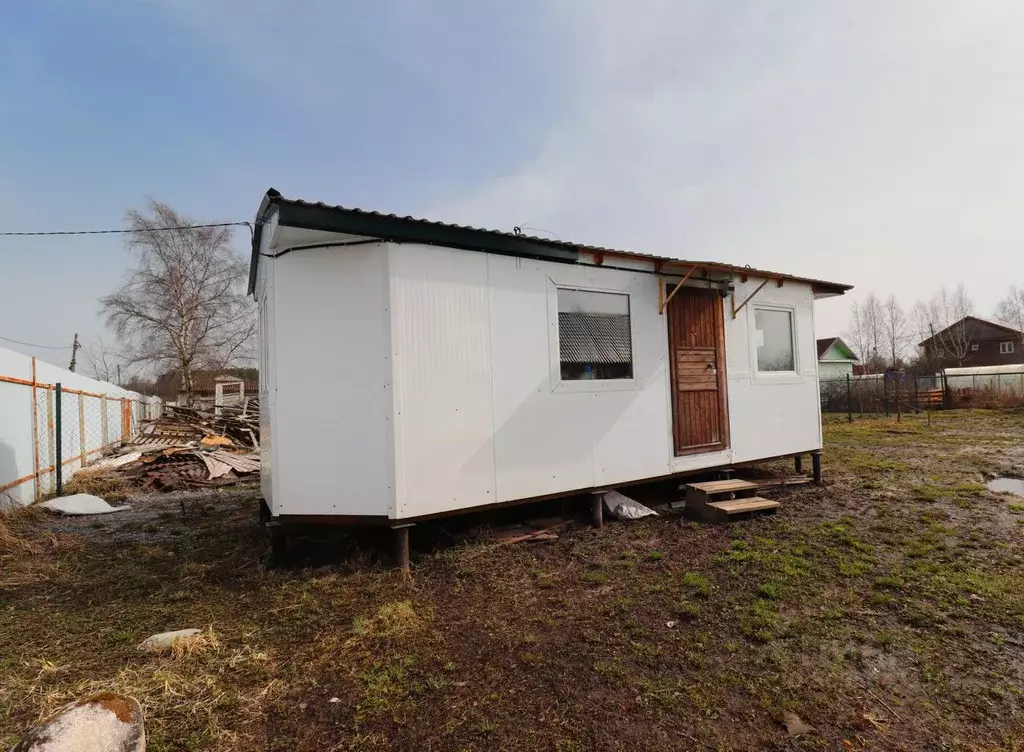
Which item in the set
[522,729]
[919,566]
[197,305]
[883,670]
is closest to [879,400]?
[919,566]

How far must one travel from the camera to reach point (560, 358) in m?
5.40

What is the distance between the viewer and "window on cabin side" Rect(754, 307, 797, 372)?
23.4 ft

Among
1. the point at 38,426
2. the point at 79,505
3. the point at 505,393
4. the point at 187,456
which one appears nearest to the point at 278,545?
the point at 505,393

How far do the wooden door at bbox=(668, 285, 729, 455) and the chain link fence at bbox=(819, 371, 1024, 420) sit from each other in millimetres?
17043

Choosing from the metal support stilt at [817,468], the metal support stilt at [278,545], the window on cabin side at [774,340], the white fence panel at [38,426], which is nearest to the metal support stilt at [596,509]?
the metal support stilt at [278,545]

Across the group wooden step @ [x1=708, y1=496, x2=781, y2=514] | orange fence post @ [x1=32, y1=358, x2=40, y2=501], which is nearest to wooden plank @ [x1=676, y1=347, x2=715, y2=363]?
wooden step @ [x1=708, y1=496, x2=781, y2=514]

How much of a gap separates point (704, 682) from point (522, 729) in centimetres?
103

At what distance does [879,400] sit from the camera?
21047 mm

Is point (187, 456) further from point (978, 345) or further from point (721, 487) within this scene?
point (978, 345)

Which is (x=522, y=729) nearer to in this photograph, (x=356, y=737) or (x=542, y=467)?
(x=356, y=737)

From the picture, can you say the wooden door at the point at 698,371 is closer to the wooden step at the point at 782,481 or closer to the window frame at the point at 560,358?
the window frame at the point at 560,358

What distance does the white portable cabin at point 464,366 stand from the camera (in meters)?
4.45

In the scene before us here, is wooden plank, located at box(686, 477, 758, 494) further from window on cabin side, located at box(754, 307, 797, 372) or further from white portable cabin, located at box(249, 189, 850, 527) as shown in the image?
window on cabin side, located at box(754, 307, 797, 372)

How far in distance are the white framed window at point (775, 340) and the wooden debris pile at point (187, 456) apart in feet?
32.1
